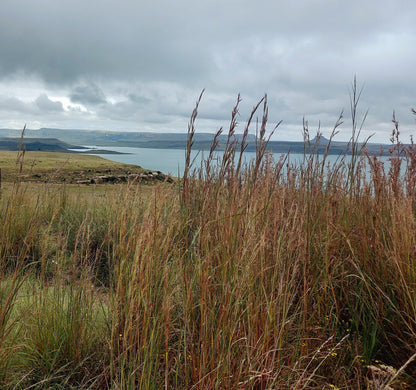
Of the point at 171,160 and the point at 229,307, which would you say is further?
the point at 171,160

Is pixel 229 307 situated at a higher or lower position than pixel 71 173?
higher

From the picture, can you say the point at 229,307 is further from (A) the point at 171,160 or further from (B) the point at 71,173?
(A) the point at 171,160

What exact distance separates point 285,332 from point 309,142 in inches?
64.8

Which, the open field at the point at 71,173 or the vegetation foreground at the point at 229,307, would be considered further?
the open field at the point at 71,173

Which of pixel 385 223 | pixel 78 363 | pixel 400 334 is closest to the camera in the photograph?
pixel 78 363

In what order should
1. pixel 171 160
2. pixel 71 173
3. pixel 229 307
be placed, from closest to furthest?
pixel 229 307 → pixel 71 173 → pixel 171 160

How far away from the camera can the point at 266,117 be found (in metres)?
1.93

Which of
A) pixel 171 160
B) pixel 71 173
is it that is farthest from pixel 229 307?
pixel 171 160

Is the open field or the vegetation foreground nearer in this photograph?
the vegetation foreground

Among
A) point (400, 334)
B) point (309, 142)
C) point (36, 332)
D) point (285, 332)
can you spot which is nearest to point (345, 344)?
point (400, 334)

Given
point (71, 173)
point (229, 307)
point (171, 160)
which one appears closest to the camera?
point (229, 307)

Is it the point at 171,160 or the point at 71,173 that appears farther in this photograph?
the point at 171,160

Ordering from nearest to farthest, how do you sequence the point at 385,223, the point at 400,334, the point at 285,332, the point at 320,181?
the point at 285,332 → the point at 400,334 → the point at 385,223 → the point at 320,181

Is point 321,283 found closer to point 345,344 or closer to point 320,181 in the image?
point 345,344
